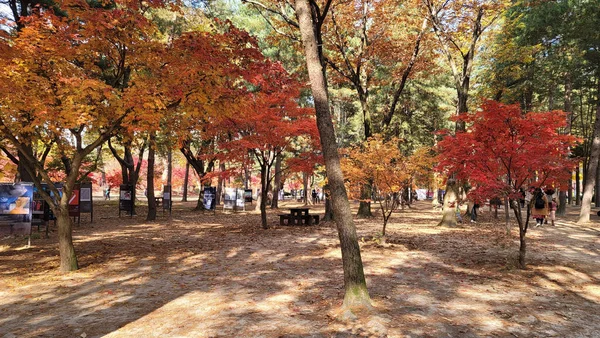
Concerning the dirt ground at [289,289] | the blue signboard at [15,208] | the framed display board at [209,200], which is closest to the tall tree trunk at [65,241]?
the dirt ground at [289,289]

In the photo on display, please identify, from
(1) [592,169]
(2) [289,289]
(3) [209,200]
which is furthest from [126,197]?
(1) [592,169]

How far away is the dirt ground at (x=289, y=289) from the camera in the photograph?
174 inches

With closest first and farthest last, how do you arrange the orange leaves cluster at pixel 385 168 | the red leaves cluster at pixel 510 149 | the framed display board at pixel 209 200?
the red leaves cluster at pixel 510 149
the orange leaves cluster at pixel 385 168
the framed display board at pixel 209 200

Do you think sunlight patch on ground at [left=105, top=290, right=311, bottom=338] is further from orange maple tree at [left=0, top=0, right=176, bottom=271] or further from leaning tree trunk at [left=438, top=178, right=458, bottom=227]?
leaning tree trunk at [left=438, top=178, right=458, bottom=227]

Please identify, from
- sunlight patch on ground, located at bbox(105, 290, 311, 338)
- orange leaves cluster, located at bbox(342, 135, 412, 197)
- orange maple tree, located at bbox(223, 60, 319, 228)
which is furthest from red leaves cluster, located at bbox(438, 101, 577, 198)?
orange maple tree, located at bbox(223, 60, 319, 228)

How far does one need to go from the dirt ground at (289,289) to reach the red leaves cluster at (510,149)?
6.17 ft

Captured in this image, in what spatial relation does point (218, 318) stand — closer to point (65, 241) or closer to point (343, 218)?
point (343, 218)

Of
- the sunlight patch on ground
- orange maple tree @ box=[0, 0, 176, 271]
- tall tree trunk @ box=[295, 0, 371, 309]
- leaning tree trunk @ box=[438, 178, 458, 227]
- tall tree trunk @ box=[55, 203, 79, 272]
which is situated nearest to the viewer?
the sunlight patch on ground

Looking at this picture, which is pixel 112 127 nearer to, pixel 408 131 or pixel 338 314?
pixel 338 314

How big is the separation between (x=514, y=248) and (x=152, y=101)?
993cm

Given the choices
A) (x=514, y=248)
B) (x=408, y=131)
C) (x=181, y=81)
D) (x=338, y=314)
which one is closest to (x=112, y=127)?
(x=181, y=81)

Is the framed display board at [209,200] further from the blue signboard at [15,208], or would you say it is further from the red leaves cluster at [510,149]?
the red leaves cluster at [510,149]

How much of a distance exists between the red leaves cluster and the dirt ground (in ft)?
6.17

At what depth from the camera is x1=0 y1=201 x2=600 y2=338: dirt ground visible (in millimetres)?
4410
